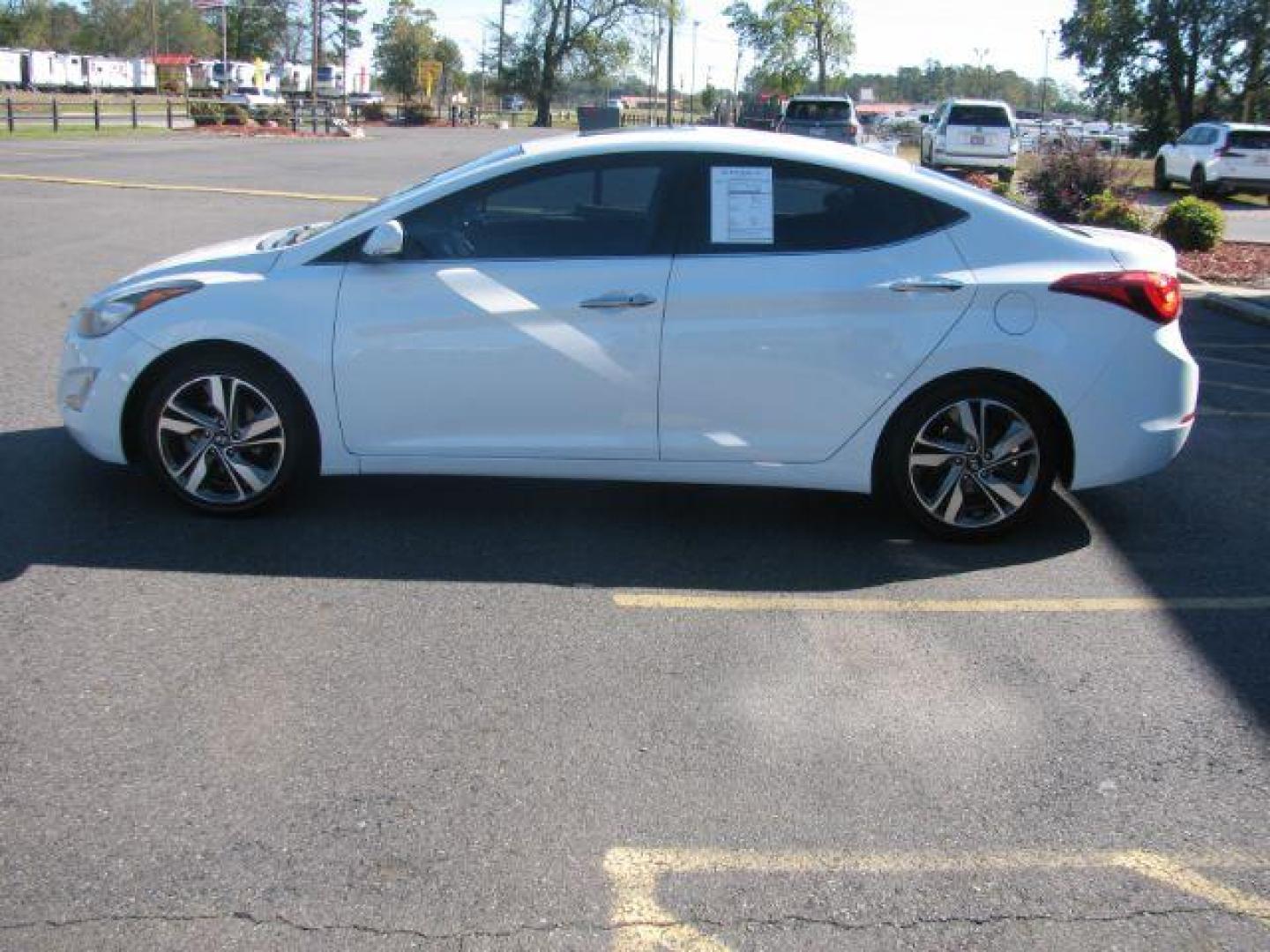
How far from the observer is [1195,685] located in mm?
4324

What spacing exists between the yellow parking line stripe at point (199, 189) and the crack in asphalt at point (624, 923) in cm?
1781

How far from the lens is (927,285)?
5.27m

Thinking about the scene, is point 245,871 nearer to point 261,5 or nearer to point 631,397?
point 631,397

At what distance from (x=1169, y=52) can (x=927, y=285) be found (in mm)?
47930

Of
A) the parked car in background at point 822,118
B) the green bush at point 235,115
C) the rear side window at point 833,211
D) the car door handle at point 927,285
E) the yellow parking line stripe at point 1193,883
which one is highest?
the green bush at point 235,115

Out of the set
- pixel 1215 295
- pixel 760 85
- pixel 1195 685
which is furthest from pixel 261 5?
pixel 1195 685

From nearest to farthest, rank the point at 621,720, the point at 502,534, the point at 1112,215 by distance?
the point at 621,720
the point at 502,534
the point at 1112,215

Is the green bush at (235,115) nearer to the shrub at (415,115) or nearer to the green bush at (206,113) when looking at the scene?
the green bush at (206,113)

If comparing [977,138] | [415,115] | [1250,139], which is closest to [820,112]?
[977,138]

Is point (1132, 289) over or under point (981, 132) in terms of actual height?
under

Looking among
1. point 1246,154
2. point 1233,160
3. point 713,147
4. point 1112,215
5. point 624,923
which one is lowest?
point 624,923

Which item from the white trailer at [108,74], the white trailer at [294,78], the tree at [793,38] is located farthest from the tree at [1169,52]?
the white trailer at [108,74]

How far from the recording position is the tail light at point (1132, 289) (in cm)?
529

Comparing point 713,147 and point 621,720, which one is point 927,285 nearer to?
point 713,147
